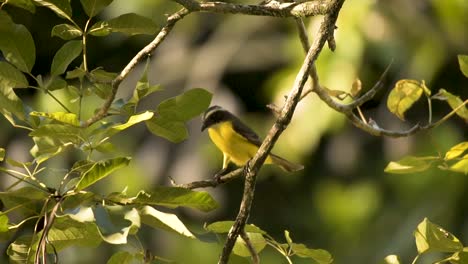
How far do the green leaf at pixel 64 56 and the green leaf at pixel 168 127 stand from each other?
175 millimetres

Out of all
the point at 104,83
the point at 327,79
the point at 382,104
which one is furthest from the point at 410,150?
the point at 104,83

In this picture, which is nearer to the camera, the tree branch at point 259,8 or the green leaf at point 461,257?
the green leaf at point 461,257

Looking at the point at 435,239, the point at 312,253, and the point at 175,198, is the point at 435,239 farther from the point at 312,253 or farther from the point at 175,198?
the point at 175,198

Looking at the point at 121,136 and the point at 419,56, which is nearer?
the point at 419,56

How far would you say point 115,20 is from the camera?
1.90m

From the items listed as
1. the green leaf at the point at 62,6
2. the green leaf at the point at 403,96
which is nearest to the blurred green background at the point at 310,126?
the green leaf at the point at 403,96

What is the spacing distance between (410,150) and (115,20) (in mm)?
A: 4464

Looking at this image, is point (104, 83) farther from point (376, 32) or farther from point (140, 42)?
point (140, 42)

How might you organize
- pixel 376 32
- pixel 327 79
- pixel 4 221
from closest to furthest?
pixel 4 221 → pixel 327 79 → pixel 376 32

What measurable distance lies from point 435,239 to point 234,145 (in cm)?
190

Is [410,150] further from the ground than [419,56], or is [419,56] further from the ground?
[419,56]

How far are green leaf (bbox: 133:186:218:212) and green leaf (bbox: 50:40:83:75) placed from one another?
12.4 inches

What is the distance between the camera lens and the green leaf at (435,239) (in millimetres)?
1859

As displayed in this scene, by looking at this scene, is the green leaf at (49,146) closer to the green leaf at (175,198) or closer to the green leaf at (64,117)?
the green leaf at (64,117)
